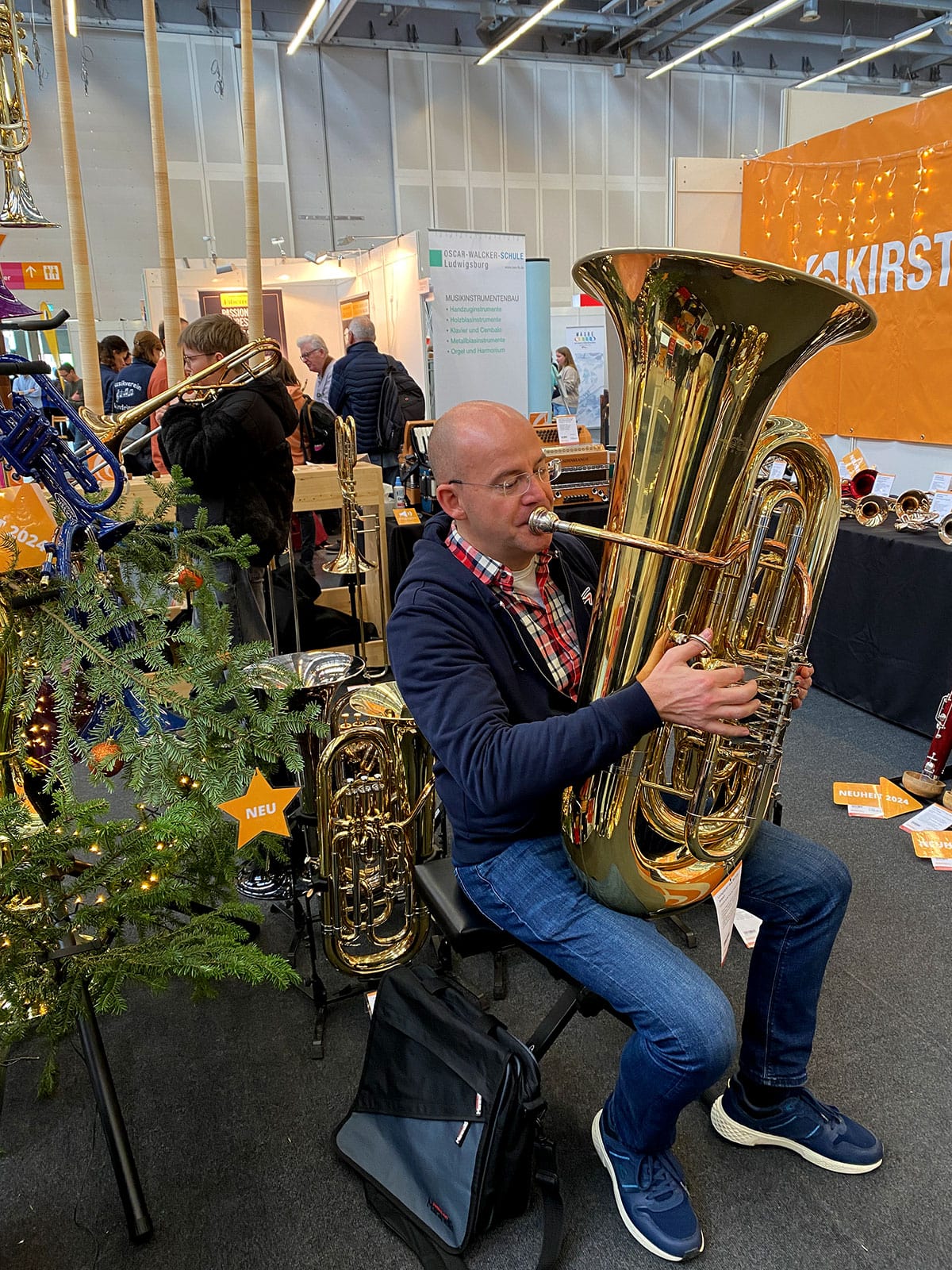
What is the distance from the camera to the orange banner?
11.3 feet

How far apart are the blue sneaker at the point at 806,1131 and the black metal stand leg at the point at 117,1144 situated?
1.06m

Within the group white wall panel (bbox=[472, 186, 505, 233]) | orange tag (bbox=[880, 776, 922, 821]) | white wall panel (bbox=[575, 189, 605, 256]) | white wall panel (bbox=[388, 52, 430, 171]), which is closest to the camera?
orange tag (bbox=[880, 776, 922, 821])

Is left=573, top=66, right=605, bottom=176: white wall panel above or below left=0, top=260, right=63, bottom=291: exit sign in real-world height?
above

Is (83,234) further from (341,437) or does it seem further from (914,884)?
(914,884)

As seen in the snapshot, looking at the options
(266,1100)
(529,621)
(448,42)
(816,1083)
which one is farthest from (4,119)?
(448,42)

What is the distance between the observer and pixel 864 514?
352 cm

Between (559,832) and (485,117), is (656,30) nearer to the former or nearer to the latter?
(485,117)

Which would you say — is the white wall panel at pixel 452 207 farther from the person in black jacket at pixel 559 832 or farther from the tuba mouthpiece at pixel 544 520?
the tuba mouthpiece at pixel 544 520

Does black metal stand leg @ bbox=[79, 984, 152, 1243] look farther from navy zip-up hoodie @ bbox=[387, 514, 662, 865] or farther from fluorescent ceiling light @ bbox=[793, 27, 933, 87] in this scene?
fluorescent ceiling light @ bbox=[793, 27, 933, 87]

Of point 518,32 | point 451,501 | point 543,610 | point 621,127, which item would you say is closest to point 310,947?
point 543,610

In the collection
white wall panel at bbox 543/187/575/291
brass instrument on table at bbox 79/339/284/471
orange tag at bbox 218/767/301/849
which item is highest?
white wall panel at bbox 543/187/575/291

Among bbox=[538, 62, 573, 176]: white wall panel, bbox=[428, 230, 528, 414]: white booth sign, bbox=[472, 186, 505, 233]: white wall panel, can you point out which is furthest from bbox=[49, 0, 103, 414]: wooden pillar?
bbox=[538, 62, 573, 176]: white wall panel

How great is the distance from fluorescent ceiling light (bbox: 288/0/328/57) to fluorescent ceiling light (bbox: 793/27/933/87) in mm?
7120

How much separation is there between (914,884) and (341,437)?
2.71 m
